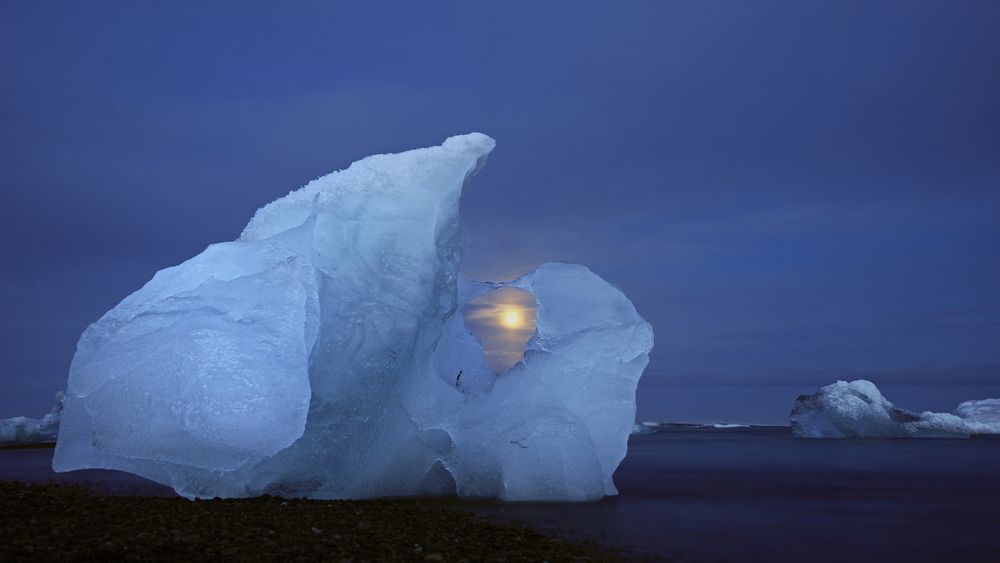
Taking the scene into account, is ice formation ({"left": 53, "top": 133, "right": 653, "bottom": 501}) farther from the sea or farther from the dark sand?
the sea

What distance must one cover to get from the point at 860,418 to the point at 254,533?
38.9m

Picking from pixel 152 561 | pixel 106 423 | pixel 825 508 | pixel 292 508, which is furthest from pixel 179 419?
pixel 825 508

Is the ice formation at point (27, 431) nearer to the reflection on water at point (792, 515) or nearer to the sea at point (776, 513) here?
the sea at point (776, 513)

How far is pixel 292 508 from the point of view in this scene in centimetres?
827

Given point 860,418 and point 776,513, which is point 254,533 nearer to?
point 776,513

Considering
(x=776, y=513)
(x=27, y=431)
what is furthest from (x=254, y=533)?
(x=27, y=431)

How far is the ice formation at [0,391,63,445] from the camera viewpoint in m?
35.9

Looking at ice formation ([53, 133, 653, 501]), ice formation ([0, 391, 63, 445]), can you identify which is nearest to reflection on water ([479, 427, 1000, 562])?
ice formation ([53, 133, 653, 501])

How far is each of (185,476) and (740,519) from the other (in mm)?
6454

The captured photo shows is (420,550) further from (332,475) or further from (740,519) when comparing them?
(740,519)

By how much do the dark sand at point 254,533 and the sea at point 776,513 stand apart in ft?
3.57

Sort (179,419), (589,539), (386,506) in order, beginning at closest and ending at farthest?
(589,539) < (179,419) < (386,506)

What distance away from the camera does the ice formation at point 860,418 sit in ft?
130

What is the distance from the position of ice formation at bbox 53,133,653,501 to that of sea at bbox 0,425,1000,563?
1.05m
